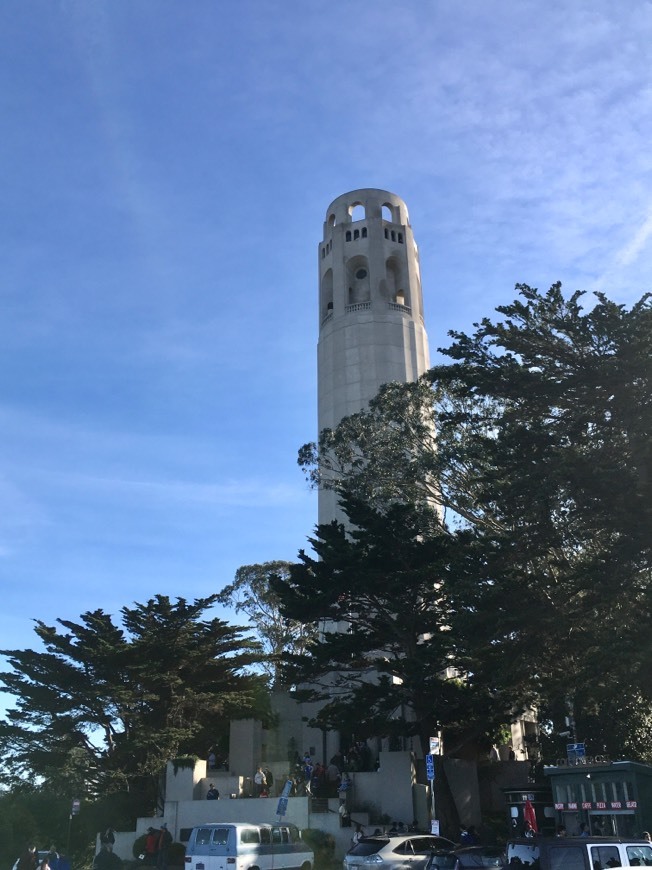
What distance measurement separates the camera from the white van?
66.0 feet

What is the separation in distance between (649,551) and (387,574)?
1186cm

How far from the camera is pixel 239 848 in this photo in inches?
793

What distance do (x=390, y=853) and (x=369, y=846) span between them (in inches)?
20.8

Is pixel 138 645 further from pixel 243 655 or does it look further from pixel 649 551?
pixel 649 551

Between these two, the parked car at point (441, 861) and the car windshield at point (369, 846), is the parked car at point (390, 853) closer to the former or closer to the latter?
the car windshield at point (369, 846)

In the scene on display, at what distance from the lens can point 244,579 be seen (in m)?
61.7

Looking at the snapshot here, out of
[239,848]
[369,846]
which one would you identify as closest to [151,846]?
[239,848]

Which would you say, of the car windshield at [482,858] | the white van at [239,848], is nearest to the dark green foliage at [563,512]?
the car windshield at [482,858]

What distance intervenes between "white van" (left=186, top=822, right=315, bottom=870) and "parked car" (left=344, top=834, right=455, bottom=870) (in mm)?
2229

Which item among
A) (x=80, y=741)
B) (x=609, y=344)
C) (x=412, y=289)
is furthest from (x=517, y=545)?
(x=412, y=289)

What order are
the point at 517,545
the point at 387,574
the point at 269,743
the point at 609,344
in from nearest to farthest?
the point at 609,344, the point at 517,545, the point at 387,574, the point at 269,743

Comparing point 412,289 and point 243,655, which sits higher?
point 412,289

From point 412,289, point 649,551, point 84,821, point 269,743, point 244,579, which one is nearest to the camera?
point 649,551

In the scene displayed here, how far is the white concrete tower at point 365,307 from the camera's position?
61.0 metres
